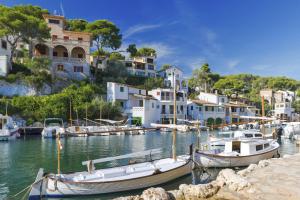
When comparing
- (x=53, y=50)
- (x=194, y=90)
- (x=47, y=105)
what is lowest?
(x=47, y=105)

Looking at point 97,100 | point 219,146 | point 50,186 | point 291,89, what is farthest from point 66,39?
point 291,89

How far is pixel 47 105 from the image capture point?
165 ft

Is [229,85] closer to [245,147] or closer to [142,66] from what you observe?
[142,66]

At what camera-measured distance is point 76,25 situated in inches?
2899

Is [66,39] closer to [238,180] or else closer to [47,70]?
[47,70]

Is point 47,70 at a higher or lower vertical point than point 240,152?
higher

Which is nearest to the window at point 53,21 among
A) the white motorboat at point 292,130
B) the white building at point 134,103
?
the white building at point 134,103

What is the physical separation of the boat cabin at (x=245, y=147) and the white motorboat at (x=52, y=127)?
74.7ft

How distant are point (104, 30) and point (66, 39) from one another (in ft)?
30.6

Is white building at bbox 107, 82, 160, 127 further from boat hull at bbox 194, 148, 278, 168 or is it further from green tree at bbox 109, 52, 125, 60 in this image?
boat hull at bbox 194, 148, 278, 168

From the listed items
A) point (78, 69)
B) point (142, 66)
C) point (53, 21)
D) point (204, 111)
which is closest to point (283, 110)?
point (204, 111)

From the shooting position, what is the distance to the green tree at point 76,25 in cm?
7362

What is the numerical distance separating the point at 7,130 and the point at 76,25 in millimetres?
41781

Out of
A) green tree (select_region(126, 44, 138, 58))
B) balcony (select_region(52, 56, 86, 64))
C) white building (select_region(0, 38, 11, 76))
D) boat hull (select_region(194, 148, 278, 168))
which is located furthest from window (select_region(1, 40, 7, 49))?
boat hull (select_region(194, 148, 278, 168))
